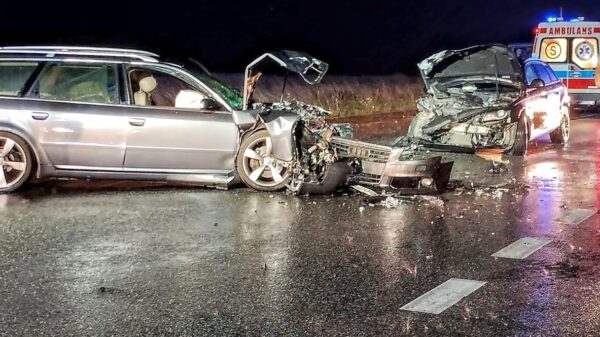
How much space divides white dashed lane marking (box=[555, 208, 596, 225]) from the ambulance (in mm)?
13247

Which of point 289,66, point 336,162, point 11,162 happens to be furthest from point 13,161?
point 336,162

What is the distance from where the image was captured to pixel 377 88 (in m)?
24.4

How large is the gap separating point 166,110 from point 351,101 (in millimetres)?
12044

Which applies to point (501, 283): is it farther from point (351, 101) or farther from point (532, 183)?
point (351, 101)

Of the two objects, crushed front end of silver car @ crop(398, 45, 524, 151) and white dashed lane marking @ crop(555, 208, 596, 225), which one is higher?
crushed front end of silver car @ crop(398, 45, 524, 151)

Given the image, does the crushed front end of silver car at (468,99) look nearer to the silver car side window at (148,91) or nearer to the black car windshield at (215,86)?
the black car windshield at (215,86)

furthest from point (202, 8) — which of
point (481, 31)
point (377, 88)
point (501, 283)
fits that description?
point (501, 283)

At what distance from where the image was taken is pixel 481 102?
533 inches

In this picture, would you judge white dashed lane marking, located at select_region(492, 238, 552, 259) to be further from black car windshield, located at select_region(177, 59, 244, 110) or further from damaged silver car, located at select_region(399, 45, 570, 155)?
damaged silver car, located at select_region(399, 45, 570, 155)

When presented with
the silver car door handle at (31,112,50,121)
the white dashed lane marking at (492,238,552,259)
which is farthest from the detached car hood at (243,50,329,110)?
the white dashed lane marking at (492,238,552,259)

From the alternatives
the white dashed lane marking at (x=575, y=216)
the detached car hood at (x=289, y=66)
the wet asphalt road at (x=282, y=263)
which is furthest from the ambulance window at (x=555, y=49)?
the white dashed lane marking at (x=575, y=216)

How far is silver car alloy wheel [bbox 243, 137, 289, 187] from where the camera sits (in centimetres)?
1007

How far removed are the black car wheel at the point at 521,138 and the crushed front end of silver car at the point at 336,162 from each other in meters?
3.84

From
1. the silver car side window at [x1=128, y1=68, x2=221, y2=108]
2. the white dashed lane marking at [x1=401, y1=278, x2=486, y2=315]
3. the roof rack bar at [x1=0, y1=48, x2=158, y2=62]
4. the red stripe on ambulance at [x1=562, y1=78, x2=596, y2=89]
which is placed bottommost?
the white dashed lane marking at [x1=401, y1=278, x2=486, y2=315]
